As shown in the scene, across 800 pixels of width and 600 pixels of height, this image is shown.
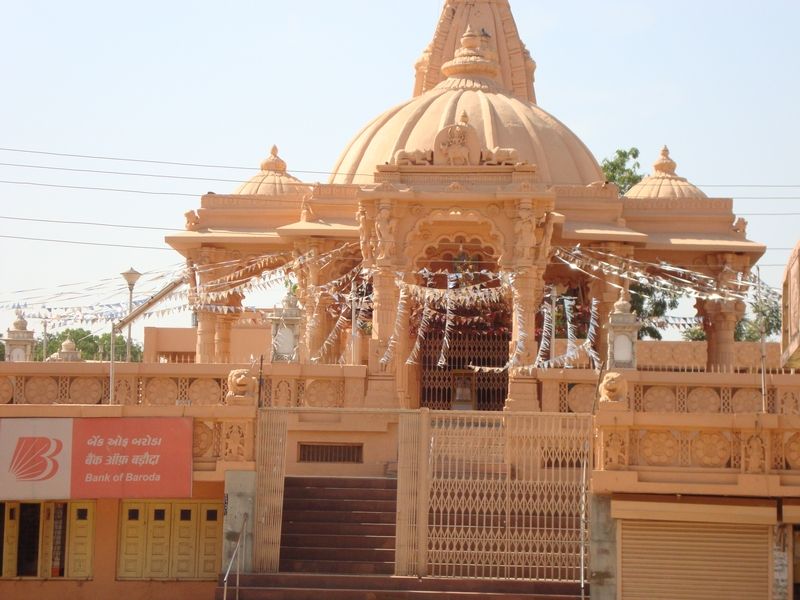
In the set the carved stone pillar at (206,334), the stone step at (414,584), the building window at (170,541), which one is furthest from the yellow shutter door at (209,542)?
the carved stone pillar at (206,334)

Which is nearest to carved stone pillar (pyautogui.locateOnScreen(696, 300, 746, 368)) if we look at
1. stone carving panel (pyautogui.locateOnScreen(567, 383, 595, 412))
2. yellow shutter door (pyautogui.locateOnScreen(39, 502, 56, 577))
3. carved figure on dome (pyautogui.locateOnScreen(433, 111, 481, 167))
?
carved figure on dome (pyautogui.locateOnScreen(433, 111, 481, 167))

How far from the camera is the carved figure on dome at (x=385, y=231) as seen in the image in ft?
77.8

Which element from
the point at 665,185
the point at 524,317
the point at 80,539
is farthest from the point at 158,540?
the point at 665,185

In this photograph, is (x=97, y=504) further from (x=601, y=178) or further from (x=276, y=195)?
(x=601, y=178)

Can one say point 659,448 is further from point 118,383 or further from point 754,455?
point 118,383

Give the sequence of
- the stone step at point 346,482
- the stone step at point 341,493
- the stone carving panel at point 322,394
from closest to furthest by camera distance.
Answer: the stone step at point 341,493, the stone step at point 346,482, the stone carving panel at point 322,394

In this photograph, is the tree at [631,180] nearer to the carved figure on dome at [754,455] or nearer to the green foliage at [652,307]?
the green foliage at [652,307]

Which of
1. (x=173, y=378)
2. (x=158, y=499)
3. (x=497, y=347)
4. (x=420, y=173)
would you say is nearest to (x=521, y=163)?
(x=420, y=173)

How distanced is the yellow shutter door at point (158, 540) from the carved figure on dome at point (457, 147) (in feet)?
26.9

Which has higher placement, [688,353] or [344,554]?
[688,353]

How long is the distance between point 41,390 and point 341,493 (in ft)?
14.0

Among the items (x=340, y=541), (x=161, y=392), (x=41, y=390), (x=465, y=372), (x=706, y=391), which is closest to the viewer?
(x=340, y=541)

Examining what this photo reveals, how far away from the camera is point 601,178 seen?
29.4 meters

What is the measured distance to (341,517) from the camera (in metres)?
18.8
